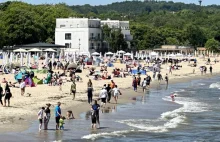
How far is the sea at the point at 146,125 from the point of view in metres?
23.2

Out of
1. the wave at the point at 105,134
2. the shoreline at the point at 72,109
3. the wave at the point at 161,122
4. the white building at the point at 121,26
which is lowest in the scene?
the wave at the point at 161,122

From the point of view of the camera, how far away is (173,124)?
28.2 m

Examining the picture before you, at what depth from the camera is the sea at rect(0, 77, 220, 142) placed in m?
23.2

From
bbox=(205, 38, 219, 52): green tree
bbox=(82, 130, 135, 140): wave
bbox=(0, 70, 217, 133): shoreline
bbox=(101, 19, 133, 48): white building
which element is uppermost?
bbox=(101, 19, 133, 48): white building

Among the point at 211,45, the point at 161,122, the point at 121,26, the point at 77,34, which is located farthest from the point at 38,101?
the point at 211,45

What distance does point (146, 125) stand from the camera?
90.0 ft

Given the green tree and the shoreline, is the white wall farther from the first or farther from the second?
the shoreline

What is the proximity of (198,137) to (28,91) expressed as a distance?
16602 millimetres

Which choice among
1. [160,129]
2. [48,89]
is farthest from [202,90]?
[160,129]

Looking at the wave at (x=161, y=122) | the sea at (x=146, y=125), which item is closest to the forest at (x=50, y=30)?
the sea at (x=146, y=125)

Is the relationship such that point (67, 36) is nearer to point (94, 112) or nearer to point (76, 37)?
point (76, 37)

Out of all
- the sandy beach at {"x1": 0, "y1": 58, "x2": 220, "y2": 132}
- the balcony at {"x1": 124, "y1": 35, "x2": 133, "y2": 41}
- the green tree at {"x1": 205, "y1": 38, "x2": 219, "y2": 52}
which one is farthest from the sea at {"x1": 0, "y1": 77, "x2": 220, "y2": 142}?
the green tree at {"x1": 205, "y1": 38, "x2": 219, "y2": 52}

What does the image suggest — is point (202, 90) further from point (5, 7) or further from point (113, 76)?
point (5, 7)

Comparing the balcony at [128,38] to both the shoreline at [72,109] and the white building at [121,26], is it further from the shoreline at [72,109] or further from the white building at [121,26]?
the shoreline at [72,109]
